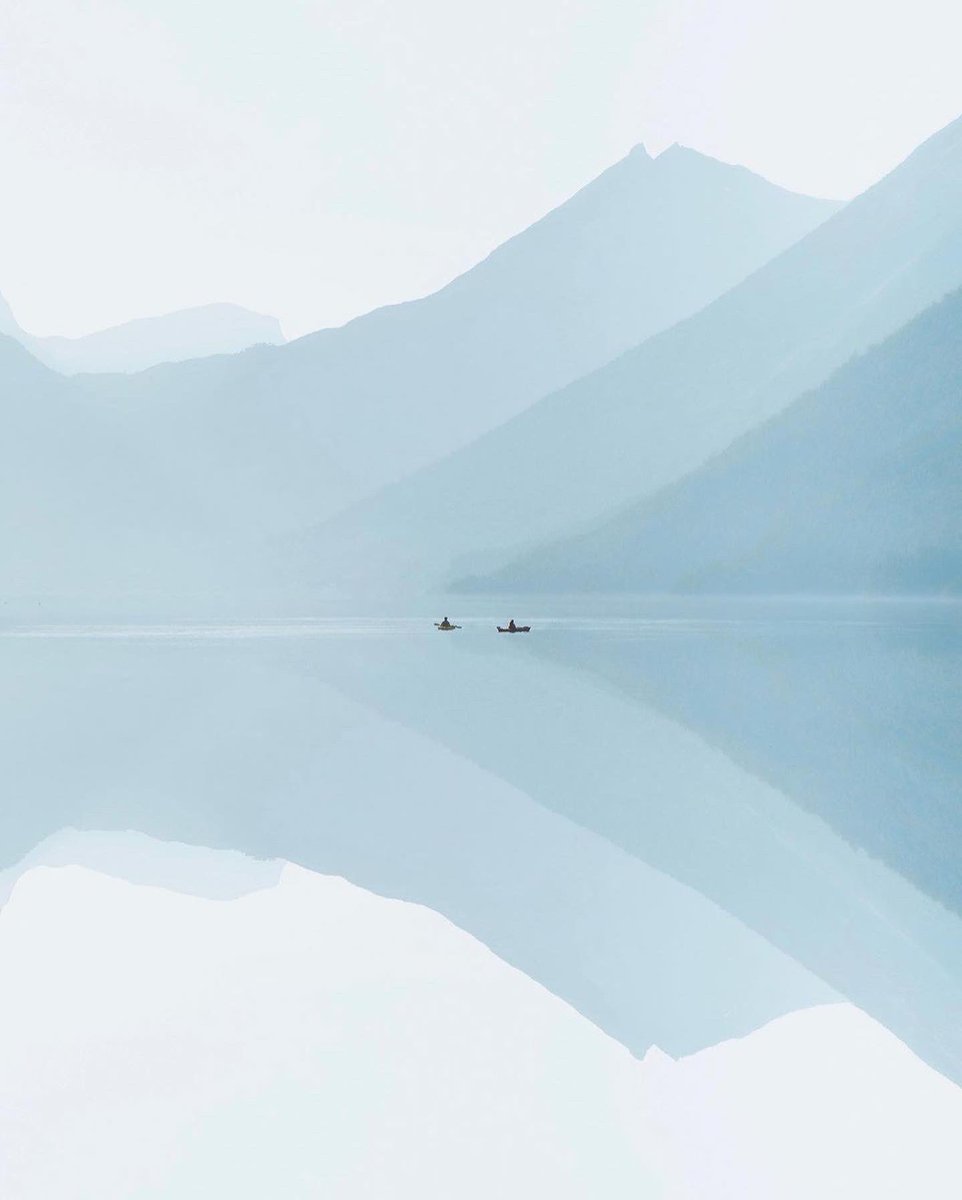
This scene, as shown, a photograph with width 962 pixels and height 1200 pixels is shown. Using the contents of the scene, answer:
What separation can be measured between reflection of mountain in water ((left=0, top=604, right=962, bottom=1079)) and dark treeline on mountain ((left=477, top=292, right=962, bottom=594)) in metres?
141

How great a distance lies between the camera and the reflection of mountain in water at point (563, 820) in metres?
11.3

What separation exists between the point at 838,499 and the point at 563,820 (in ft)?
569

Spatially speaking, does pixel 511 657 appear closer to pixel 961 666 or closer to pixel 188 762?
pixel 961 666

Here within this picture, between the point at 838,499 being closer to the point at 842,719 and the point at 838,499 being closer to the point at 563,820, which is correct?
the point at 842,719

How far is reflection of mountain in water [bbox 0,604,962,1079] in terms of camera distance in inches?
444

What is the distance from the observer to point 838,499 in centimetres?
18438

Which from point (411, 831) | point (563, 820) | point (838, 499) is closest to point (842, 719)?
point (563, 820)

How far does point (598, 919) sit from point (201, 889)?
3950mm

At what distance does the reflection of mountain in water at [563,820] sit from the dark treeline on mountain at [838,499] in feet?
463

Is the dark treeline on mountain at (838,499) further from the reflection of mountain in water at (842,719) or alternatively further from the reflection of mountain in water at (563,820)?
the reflection of mountain in water at (563,820)

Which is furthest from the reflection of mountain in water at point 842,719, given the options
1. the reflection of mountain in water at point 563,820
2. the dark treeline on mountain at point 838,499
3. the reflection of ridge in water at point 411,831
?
the dark treeline on mountain at point 838,499

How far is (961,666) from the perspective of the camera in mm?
37000

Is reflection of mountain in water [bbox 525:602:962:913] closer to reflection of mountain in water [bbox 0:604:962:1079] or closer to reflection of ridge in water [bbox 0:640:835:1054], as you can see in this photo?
reflection of mountain in water [bbox 0:604:962:1079]

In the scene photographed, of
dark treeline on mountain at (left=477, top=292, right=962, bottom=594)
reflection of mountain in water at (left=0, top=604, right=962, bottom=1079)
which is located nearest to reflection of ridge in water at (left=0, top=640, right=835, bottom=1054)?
reflection of mountain in water at (left=0, top=604, right=962, bottom=1079)
